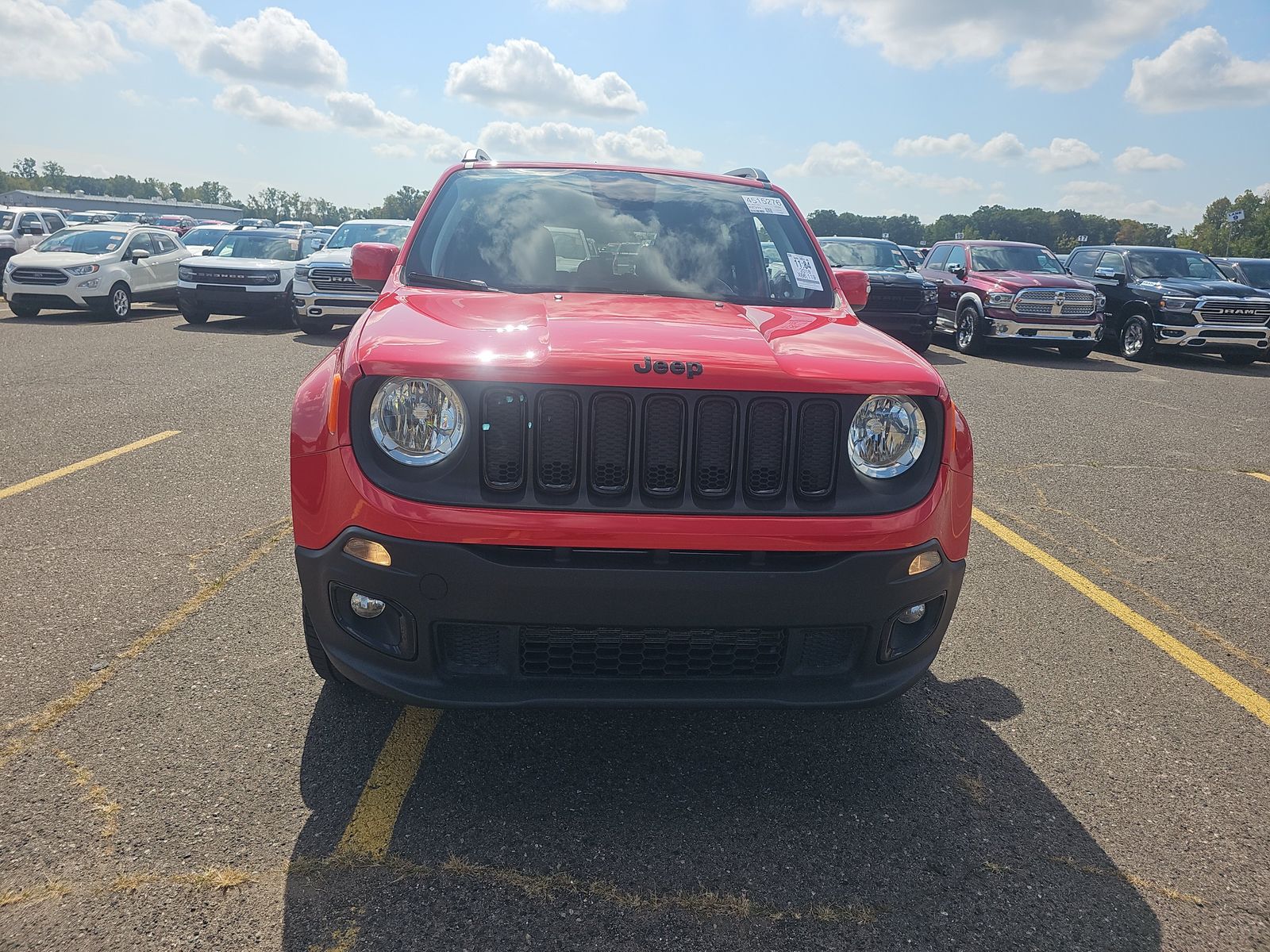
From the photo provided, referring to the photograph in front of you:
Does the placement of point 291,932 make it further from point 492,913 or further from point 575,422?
point 575,422

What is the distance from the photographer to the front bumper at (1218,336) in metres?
14.2

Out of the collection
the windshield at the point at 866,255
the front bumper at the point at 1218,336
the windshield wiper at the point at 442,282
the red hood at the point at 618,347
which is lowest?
the front bumper at the point at 1218,336

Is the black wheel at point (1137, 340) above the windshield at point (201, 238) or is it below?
below

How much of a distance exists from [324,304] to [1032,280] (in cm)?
1074

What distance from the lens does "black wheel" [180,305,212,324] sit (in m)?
15.0

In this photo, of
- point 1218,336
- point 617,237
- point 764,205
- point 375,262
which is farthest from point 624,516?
point 1218,336

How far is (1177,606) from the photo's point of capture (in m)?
4.37

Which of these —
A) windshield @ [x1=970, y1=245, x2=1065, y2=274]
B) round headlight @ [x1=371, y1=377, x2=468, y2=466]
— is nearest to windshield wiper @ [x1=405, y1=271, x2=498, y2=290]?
round headlight @ [x1=371, y1=377, x2=468, y2=466]

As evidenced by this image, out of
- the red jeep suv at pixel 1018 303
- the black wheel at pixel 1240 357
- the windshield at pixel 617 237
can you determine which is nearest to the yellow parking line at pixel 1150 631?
the windshield at pixel 617 237

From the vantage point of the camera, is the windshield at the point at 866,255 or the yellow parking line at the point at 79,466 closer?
the yellow parking line at the point at 79,466

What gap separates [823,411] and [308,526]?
139cm

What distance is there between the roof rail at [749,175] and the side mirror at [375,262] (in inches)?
65.3

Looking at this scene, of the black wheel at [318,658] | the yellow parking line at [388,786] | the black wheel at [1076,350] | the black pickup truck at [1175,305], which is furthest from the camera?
the black wheel at [1076,350]

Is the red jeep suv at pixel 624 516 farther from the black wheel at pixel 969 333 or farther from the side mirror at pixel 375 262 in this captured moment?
the black wheel at pixel 969 333
